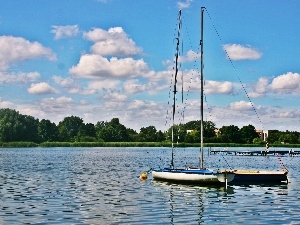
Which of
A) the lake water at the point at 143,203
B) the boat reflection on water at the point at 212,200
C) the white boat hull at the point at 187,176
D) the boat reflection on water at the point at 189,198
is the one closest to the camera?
the lake water at the point at 143,203

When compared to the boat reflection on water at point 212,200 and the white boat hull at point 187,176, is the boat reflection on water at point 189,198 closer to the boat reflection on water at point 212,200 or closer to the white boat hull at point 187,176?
the boat reflection on water at point 212,200

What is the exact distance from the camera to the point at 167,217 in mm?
34938

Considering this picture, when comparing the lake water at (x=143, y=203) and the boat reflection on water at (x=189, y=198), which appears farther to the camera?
the boat reflection on water at (x=189, y=198)

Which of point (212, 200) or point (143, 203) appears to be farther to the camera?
point (212, 200)

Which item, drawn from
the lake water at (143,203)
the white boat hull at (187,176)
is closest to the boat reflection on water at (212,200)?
the lake water at (143,203)

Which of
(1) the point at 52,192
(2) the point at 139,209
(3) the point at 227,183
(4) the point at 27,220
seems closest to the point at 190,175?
(3) the point at 227,183

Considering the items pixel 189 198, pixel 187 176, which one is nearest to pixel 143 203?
pixel 189 198

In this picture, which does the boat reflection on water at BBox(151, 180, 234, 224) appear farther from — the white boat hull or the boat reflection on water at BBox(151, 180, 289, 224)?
the white boat hull

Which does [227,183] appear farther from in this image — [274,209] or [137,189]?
[274,209]

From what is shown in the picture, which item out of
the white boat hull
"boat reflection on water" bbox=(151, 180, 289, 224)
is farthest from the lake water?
the white boat hull

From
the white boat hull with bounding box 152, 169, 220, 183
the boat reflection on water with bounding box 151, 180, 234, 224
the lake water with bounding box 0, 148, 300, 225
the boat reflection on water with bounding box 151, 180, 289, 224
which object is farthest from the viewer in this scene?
the white boat hull with bounding box 152, 169, 220, 183

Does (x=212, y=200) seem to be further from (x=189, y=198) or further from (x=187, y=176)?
(x=187, y=176)

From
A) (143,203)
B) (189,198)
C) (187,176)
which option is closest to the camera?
(143,203)

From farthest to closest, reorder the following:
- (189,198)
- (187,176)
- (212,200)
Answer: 1. (187,176)
2. (189,198)
3. (212,200)
